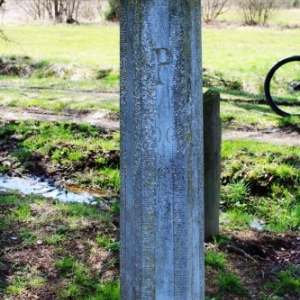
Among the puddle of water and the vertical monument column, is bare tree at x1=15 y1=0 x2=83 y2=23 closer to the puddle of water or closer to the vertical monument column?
the puddle of water

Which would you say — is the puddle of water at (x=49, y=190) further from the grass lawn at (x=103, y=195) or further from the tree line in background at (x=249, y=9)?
the tree line in background at (x=249, y=9)

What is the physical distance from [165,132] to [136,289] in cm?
69

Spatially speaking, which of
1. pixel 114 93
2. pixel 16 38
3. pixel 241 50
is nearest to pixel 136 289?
pixel 114 93

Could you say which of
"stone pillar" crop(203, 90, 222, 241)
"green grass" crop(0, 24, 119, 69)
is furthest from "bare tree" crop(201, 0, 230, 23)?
"stone pillar" crop(203, 90, 222, 241)

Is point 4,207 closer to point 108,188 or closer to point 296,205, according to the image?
point 108,188

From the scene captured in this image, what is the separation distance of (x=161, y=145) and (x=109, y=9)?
24719 millimetres

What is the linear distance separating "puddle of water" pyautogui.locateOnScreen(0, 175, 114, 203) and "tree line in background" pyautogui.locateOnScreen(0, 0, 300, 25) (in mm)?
15516

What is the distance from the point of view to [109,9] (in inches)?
1036

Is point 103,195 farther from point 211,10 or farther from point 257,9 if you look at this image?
point 211,10

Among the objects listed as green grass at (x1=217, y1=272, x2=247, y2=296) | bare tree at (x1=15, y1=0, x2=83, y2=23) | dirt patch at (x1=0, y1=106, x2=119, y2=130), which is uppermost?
bare tree at (x1=15, y1=0, x2=83, y2=23)

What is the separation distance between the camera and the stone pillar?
4746 mm

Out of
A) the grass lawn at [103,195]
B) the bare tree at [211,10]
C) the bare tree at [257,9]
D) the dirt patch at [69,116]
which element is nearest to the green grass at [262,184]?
the grass lawn at [103,195]

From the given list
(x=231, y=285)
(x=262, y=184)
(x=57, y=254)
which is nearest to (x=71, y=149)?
(x=262, y=184)

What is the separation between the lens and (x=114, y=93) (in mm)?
11719
